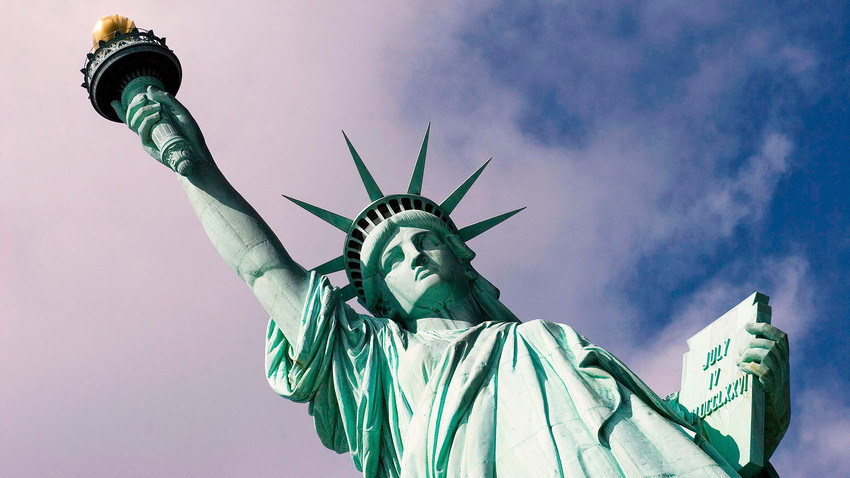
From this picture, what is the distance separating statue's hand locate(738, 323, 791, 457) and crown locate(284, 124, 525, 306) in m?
3.36

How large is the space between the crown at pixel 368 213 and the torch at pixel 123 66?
172 centimetres

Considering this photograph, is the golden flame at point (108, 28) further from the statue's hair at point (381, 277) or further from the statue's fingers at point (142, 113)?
the statue's hair at point (381, 277)

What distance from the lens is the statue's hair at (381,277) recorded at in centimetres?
1366

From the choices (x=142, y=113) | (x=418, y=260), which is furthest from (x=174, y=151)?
(x=418, y=260)

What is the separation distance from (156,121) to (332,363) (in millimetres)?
2905

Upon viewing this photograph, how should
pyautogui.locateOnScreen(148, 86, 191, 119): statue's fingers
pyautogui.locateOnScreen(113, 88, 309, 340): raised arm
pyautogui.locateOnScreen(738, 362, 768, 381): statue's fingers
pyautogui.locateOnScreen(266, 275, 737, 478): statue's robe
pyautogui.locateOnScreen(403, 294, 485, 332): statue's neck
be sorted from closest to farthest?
pyautogui.locateOnScreen(266, 275, 737, 478): statue's robe
pyautogui.locateOnScreen(738, 362, 768, 381): statue's fingers
pyautogui.locateOnScreen(113, 88, 309, 340): raised arm
pyautogui.locateOnScreen(403, 294, 485, 332): statue's neck
pyautogui.locateOnScreen(148, 86, 191, 119): statue's fingers

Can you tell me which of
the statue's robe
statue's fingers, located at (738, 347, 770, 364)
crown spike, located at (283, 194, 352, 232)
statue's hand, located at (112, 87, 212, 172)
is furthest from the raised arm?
statue's fingers, located at (738, 347, 770, 364)

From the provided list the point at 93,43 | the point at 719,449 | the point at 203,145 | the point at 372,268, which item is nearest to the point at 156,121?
the point at 203,145

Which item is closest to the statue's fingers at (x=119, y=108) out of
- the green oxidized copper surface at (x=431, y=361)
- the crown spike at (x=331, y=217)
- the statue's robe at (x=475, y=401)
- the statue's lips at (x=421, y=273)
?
the green oxidized copper surface at (x=431, y=361)

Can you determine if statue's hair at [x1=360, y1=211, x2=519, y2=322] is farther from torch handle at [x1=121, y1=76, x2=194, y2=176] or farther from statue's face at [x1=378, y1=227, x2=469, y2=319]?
torch handle at [x1=121, y1=76, x2=194, y2=176]

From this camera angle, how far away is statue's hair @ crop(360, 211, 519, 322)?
1366cm

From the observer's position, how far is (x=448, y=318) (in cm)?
1319

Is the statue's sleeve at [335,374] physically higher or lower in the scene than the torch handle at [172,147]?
lower

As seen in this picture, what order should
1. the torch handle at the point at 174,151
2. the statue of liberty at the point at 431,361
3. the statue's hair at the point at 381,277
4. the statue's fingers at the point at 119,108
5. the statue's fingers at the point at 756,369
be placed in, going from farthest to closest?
1. the statue's fingers at the point at 119,108
2. the statue's hair at the point at 381,277
3. the torch handle at the point at 174,151
4. the statue's fingers at the point at 756,369
5. the statue of liberty at the point at 431,361
